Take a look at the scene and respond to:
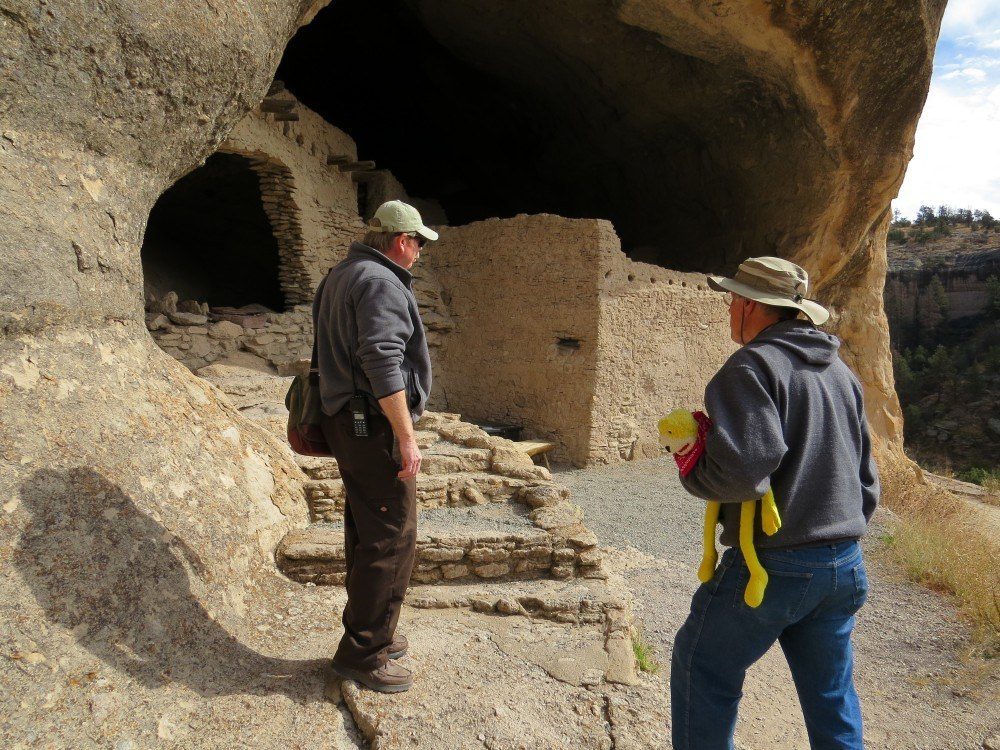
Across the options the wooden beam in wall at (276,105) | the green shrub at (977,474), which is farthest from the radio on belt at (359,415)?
the green shrub at (977,474)

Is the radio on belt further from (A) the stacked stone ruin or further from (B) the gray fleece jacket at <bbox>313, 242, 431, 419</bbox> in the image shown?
(A) the stacked stone ruin

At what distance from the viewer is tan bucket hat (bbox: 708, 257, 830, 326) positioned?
1817mm

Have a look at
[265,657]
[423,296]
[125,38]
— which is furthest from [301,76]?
[265,657]

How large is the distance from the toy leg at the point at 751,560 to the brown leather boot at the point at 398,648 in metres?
1.25

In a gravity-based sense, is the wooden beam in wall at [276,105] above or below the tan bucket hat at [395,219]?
above

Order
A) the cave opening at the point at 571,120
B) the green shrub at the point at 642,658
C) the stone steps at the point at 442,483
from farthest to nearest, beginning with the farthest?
the cave opening at the point at 571,120, the stone steps at the point at 442,483, the green shrub at the point at 642,658

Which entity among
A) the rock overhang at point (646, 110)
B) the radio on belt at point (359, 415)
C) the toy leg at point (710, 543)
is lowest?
the toy leg at point (710, 543)

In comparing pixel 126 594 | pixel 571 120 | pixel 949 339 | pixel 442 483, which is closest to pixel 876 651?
pixel 442 483

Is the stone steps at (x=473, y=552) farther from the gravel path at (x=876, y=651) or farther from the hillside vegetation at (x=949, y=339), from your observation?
the hillside vegetation at (x=949, y=339)

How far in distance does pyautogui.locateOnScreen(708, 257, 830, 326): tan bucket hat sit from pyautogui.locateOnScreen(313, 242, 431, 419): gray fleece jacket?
97cm

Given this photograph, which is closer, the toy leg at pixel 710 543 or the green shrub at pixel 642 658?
the toy leg at pixel 710 543

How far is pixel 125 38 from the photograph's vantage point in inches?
121

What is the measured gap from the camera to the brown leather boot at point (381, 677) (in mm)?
2244

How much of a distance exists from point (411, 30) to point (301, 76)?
7.26 feet
